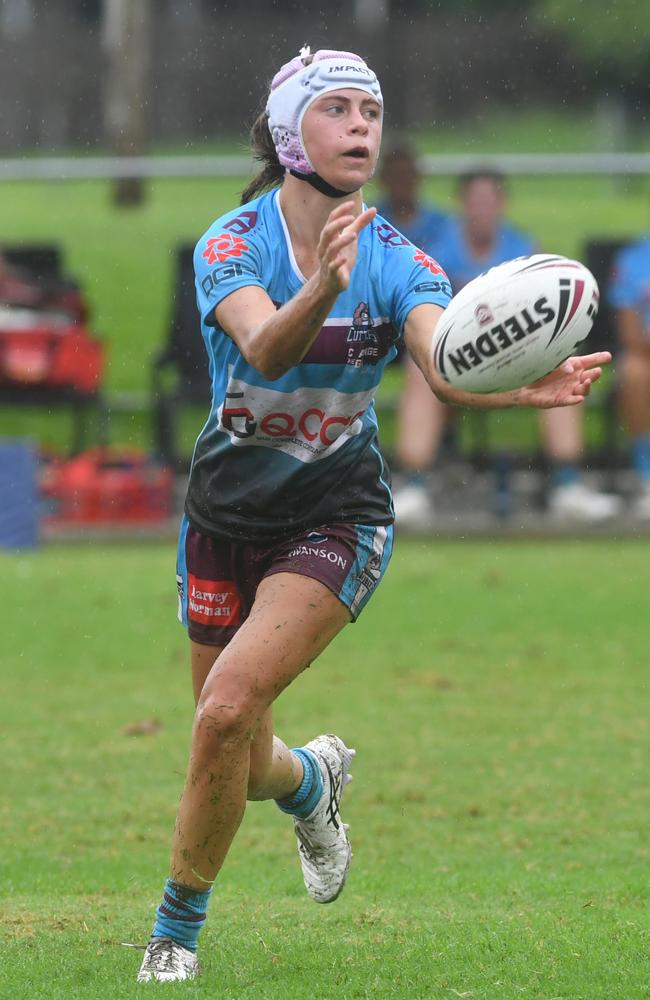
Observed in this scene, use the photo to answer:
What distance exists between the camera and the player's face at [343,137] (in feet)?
16.8

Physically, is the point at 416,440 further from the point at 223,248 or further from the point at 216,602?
the point at 223,248

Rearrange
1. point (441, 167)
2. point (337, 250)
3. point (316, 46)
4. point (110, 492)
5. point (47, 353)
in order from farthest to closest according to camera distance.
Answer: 1. point (316, 46)
2. point (441, 167)
3. point (47, 353)
4. point (110, 492)
5. point (337, 250)

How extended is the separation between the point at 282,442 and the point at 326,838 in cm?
130

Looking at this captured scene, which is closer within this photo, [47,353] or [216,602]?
[216,602]

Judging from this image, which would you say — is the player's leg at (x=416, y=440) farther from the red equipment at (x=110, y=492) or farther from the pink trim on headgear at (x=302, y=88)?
the pink trim on headgear at (x=302, y=88)

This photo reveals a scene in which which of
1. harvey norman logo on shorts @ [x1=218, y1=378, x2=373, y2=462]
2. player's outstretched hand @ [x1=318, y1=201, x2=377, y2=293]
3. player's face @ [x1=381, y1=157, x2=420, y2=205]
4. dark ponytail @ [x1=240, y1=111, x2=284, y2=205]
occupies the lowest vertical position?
player's face @ [x1=381, y1=157, x2=420, y2=205]

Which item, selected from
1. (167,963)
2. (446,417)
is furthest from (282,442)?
(446,417)

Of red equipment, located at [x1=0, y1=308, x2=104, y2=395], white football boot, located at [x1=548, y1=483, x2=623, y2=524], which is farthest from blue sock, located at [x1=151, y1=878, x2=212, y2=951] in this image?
red equipment, located at [x1=0, y1=308, x2=104, y2=395]

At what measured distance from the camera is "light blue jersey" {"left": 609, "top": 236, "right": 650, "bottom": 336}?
45.1 feet

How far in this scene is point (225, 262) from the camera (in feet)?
16.7

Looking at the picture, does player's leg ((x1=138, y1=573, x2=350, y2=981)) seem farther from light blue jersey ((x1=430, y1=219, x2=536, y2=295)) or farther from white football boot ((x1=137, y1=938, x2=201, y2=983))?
light blue jersey ((x1=430, y1=219, x2=536, y2=295))

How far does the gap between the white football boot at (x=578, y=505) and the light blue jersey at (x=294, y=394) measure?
860 cm

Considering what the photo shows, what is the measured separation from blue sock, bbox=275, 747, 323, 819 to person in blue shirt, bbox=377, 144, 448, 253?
7.13m

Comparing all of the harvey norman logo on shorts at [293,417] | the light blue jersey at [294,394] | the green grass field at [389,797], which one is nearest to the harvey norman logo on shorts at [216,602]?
the light blue jersey at [294,394]
